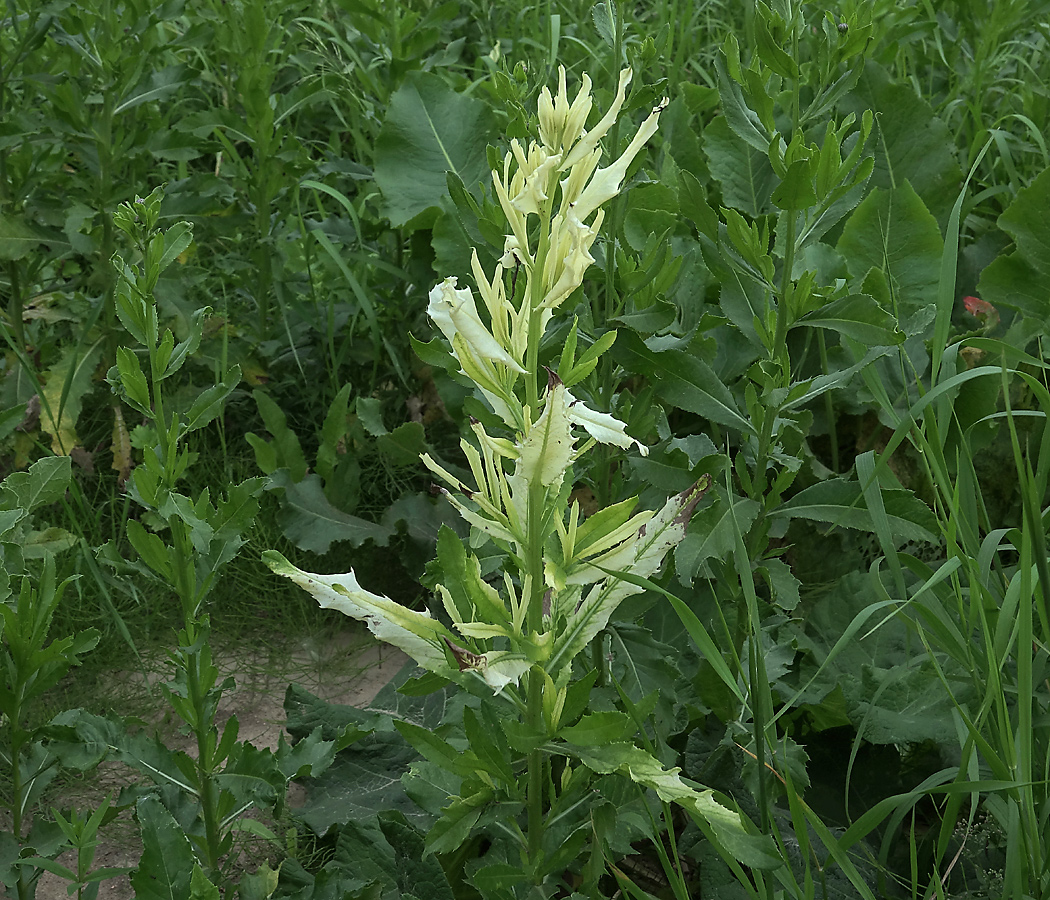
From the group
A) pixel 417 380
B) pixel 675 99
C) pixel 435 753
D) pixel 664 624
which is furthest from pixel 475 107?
pixel 435 753

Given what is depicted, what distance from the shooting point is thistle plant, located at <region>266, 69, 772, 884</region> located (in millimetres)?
972

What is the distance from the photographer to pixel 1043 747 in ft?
5.04

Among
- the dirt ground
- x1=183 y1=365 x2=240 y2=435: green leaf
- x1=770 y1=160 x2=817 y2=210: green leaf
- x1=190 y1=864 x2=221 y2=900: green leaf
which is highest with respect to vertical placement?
x1=770 y1=160 x2=817 y2=210: green leaf

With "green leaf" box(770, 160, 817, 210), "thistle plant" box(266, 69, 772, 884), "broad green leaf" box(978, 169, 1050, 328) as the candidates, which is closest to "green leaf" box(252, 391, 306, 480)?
"thistle plant" box(266, 69, 772, 884)

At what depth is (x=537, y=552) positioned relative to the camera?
108cm

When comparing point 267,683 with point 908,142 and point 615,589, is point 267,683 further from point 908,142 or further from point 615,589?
point 908,142

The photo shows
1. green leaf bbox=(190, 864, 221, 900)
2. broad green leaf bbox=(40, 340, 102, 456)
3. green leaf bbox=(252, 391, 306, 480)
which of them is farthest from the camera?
broad green leaf bbox=(40, 340, 102, 456)

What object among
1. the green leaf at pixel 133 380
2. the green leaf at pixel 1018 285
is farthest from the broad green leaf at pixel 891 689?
the green leaf at pixel 133 380

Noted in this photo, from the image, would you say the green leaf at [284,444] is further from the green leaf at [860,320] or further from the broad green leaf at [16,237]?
the green leaf at [860,320]

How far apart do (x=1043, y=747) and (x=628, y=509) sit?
88 cm

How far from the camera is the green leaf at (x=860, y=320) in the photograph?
1460 millimetres

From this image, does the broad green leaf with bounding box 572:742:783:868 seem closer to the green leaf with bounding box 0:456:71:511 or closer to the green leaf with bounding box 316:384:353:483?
the green leaf with bounding box 0:456:71:511

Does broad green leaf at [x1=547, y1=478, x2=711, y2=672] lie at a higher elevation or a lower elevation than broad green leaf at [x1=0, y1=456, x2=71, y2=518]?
higher

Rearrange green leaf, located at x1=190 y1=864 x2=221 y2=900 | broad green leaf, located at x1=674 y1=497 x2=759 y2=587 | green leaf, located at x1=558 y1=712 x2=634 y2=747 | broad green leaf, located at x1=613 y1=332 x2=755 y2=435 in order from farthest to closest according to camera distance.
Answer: broad green leaf, located at x1=613 y1=332 x2=755 y2=435 → broad green leaf, located at x1=674 y1=497 x2=759 y2=587 → green leaf, located at x1=190 y1=864 x2=221 y2=900 → green leaf, located at x1=558 y1=712 x2=634 y2=747
